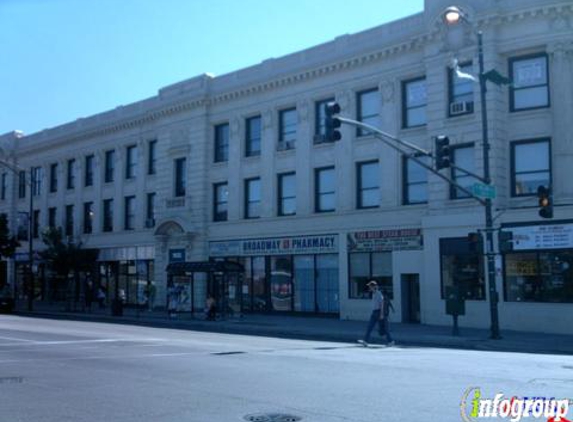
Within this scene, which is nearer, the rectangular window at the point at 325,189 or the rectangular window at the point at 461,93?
the rectangular window at the point at 461,93

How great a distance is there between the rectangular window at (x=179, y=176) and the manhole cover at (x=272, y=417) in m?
32.7

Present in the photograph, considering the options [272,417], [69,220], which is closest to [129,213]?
[69,220]

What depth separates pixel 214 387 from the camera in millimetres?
11812

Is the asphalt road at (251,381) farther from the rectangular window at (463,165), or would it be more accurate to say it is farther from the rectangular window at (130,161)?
the rectangular window at (130,161)

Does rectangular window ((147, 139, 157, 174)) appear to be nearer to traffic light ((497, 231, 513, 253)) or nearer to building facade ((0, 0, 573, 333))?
building facade ((0, 0, 573, 333))

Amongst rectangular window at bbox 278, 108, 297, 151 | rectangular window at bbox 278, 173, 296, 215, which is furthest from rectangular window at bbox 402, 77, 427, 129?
→ rectangular window at bbox 278, 173, 296, 215


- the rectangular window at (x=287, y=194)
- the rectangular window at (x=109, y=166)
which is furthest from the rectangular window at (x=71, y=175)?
the rectangular window at (x=287, y=194)

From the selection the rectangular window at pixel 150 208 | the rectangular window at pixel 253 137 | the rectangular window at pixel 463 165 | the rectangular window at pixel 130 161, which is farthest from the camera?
the rectangular window at pixel 130 161

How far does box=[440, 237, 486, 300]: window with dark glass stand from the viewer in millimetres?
28203

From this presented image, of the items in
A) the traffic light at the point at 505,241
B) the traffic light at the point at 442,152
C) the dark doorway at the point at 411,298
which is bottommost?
the dark doorway at the point at 411,298

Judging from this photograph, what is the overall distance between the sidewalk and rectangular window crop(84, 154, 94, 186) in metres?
13.3

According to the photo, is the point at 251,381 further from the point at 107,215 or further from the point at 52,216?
the point at 52,216

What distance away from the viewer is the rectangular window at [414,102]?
3075 cm

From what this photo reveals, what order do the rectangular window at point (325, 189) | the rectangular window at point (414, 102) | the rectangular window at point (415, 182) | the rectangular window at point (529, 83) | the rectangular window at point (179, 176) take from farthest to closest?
the rectangular window at point (179, 176)
the rectangular window at point (325, 189)
the rectangular window at point (414, 102)
the rectangular window at point (415, 182)
the rectangular window at point (529, 83)
